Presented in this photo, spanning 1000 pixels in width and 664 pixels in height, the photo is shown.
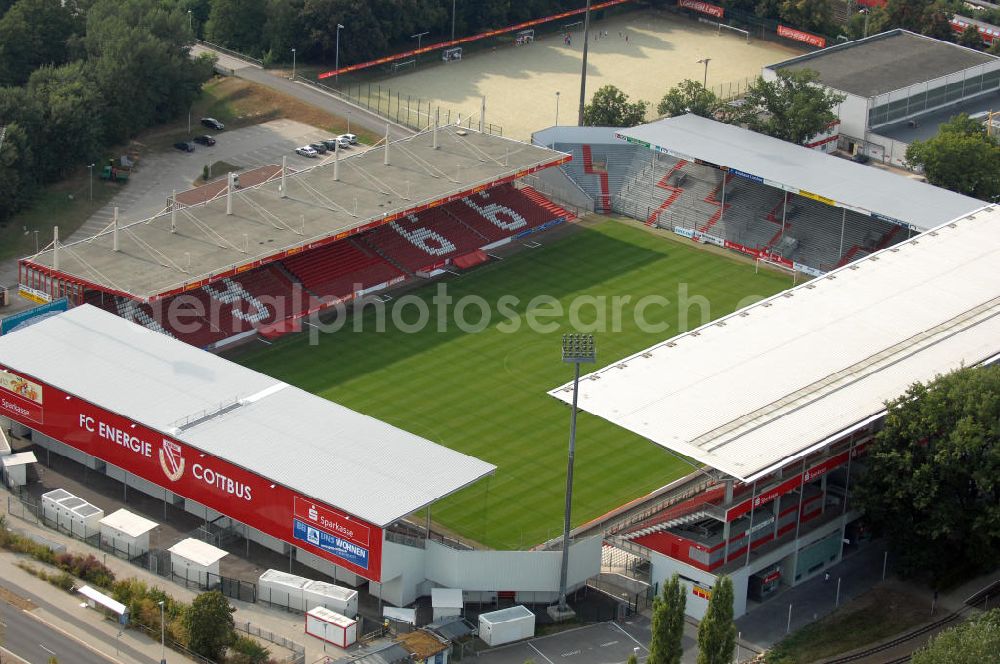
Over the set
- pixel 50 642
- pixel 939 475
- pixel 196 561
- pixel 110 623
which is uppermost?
pixel 939 475

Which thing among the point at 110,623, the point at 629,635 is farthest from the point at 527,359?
the point at 110,623

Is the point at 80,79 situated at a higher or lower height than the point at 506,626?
higher

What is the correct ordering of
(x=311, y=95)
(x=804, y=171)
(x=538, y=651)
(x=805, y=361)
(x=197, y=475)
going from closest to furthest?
(x=538, y=651) < (x=197, y=475) < (x=805, y=361) < (x=804, y=171) < (x=311, y=95)

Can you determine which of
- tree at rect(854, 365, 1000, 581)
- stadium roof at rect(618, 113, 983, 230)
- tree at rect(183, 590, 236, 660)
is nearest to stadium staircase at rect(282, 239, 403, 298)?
stadium roof at rect(618, 113, 983, 230)

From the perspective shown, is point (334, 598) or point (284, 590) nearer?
point (334, 598)

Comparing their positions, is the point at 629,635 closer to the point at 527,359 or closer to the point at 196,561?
the point at 196,561

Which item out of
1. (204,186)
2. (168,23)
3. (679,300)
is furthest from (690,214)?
(168,23)

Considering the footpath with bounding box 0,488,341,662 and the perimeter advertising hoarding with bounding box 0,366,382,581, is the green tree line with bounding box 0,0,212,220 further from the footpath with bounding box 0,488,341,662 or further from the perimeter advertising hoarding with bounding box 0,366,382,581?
the footpath with bounding box 0,488,341,662

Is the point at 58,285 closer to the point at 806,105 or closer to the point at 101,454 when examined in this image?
the point at 101,454
